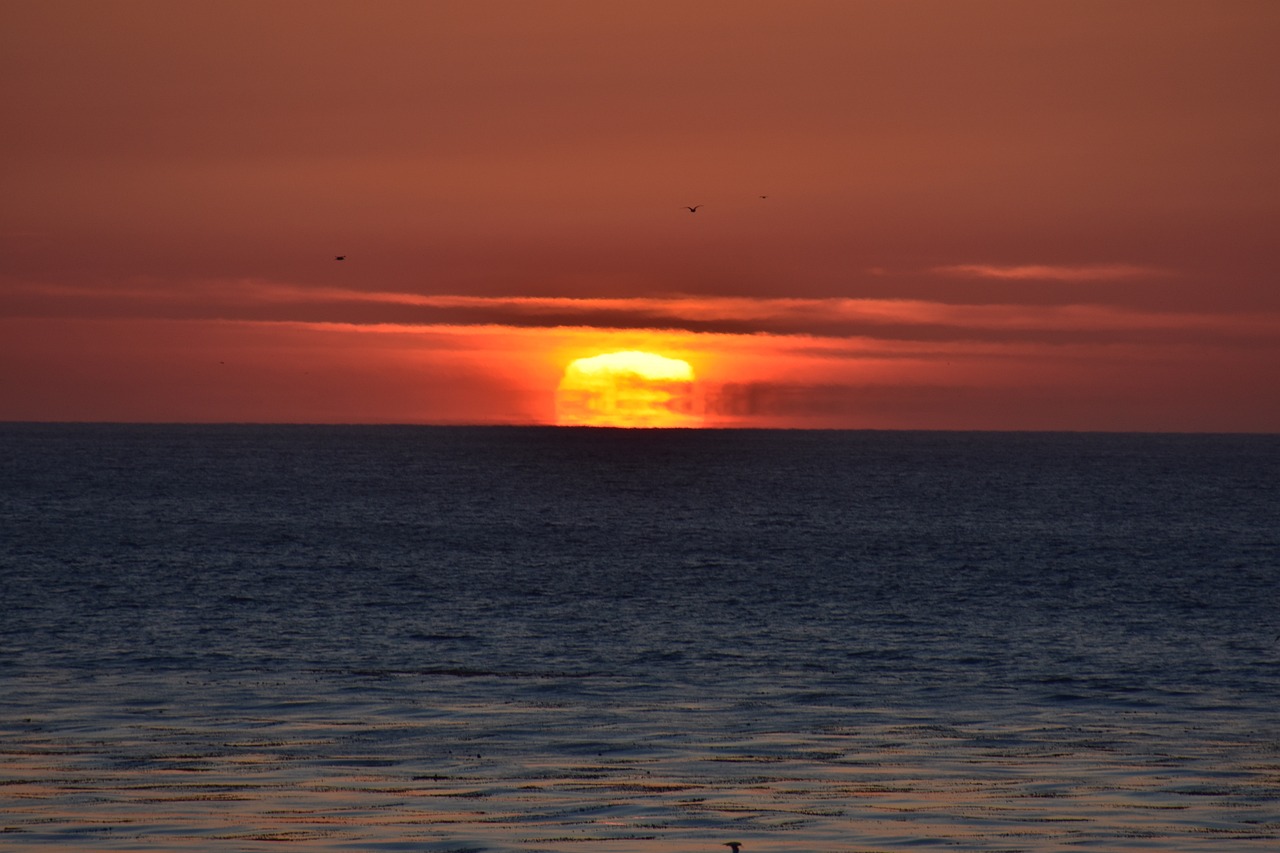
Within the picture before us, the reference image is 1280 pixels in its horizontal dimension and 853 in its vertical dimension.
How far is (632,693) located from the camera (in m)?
37.3

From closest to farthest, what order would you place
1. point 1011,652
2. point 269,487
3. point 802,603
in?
point 1011,652 < point 802,603 < point 269,487

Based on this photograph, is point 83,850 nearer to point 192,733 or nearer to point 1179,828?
point 192,733

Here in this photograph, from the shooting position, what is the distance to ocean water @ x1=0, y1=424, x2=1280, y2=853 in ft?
77.4

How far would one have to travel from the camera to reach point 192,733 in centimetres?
3044

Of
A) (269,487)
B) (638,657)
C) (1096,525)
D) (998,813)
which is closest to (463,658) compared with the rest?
(638,657)

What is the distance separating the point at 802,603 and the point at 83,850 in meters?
41.3

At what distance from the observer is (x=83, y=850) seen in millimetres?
21234

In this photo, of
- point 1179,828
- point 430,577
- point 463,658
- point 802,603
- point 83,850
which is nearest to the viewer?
point 83,850

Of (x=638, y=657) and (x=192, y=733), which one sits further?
(x=638, y=657)

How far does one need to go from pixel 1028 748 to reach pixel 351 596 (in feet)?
118

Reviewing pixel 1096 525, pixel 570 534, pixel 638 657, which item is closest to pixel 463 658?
pixel 638 657

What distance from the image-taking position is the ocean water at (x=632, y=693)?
77.4 ft

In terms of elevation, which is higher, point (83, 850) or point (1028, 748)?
point (1028, 748)

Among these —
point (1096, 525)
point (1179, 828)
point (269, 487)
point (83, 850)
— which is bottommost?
point (83, 850)
